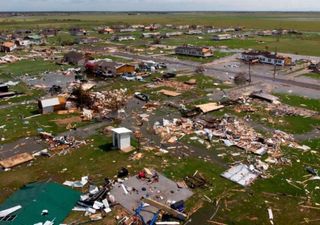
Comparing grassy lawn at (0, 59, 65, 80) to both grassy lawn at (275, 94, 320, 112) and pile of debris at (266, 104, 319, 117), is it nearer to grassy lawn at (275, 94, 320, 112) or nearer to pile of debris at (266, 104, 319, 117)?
pile of debris at (266, 104, 319, 117)

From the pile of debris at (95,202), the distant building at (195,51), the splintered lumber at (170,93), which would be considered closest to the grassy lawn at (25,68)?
the splintered lumber at (170,93)

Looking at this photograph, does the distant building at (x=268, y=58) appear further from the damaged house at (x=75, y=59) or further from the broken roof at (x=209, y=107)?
the damaged house at (x=75, y=59)

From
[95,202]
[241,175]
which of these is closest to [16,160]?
[95,202]

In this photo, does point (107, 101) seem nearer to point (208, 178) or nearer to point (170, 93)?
point (170, 93)

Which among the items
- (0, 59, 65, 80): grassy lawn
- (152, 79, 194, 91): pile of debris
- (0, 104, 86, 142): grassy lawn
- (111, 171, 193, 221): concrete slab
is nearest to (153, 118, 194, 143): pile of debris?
(111, 171, 193, 221): concrete slab

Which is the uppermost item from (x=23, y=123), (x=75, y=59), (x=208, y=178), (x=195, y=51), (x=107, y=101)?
(x=195, y=51)

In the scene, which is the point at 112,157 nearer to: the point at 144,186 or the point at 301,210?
the point at 144,186
